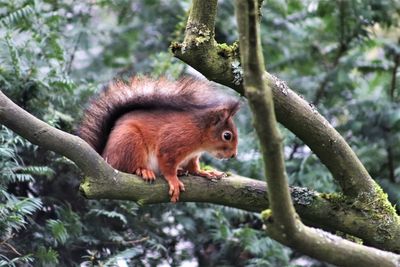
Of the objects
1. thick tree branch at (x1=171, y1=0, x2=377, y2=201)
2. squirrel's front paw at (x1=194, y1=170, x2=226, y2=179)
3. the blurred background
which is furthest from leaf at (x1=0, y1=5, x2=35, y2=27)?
thick tree branch at (x1=171, y1=0, x2=377, y2=201)

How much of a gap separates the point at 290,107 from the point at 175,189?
59 cm

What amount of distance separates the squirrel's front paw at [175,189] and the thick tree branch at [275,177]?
924 mm

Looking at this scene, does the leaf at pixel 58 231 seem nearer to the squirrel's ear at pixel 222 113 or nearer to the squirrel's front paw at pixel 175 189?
the squirrel's front paw at pixel 175 189

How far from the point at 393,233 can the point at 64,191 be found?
1858 mm

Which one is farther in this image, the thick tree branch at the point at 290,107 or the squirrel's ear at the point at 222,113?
the squirrel's ear at the point at 222,113

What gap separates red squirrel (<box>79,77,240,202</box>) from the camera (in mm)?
3311

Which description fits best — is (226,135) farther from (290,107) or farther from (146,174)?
(290,107)

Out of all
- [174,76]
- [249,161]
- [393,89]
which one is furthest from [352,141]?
[174,76]

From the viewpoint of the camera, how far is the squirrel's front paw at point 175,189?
287 cm

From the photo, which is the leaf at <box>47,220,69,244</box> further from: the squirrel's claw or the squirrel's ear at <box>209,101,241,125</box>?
the squirrel's ear at <box>209,101,241,125</box>

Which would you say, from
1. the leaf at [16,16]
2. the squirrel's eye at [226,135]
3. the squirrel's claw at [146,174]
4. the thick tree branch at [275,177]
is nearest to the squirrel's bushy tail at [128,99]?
the squirrel's eye at [226,135]

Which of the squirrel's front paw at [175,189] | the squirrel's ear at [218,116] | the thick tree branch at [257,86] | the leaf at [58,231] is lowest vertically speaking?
the leaf at [58,231]

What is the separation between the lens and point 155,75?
393 centimetres

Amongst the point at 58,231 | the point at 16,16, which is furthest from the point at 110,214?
the point at 16,16
